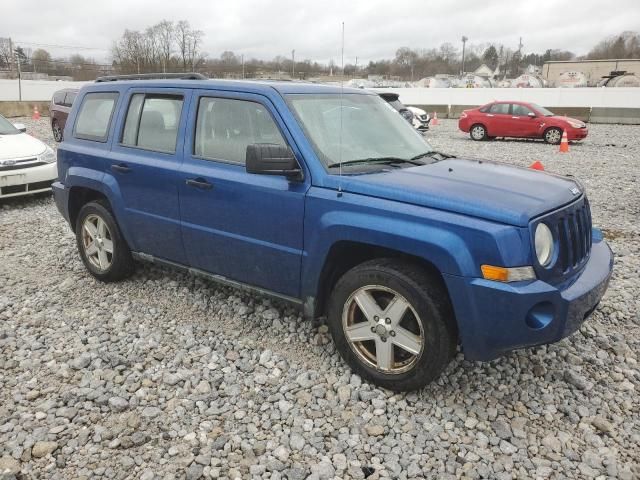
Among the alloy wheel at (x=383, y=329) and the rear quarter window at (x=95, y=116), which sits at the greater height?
Result: the rear quarter window at (x=95, y=116)

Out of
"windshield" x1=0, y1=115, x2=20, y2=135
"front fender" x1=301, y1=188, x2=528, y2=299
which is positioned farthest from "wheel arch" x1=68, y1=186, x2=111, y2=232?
"windshield" x1=0, y1=115, x2=20, y2=135

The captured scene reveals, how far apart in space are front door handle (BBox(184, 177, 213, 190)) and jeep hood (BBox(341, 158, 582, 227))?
110cm

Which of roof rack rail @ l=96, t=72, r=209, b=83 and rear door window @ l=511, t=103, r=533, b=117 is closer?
roof rack rail @ l=96, t=72, r=209, b=83

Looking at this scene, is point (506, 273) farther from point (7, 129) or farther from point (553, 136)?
point (553, 136)

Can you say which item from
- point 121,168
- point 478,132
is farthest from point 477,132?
point 121,168

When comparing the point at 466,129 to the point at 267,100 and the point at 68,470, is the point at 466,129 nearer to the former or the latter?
the point at 267,100

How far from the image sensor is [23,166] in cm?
797

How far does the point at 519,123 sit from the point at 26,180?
15.2 m

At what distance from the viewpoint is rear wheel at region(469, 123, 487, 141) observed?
60.5 feet

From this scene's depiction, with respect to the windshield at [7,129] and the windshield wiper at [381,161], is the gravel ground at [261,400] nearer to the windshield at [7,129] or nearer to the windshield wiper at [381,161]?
the windshield wiper at [381,161]

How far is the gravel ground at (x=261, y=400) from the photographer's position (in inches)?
107

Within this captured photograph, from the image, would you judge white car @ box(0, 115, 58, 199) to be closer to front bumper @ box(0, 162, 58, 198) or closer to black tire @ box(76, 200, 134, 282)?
front bumper @ box(0, 162, 58, 198)

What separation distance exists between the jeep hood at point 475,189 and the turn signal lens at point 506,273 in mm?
239

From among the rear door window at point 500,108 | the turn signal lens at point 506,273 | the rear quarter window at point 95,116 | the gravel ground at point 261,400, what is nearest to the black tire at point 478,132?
the rear door window at point 500,108
